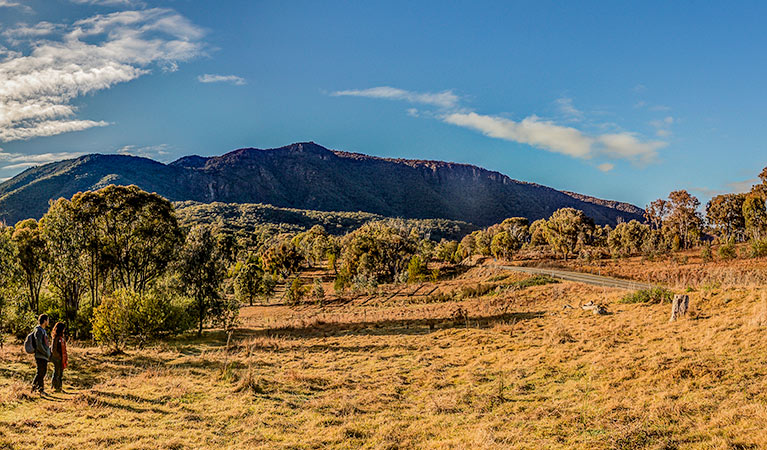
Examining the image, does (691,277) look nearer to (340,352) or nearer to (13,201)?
(340,352)

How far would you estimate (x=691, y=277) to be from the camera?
27484 millimetres

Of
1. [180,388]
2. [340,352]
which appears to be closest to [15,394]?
[180,388]

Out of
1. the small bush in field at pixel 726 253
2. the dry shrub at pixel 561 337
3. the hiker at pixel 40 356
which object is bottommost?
the dry shrub at pixel 561 337

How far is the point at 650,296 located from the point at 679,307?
4.52m

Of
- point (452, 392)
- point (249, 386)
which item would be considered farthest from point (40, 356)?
point (452, 392)

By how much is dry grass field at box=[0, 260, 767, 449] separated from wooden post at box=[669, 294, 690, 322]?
40 centimetres

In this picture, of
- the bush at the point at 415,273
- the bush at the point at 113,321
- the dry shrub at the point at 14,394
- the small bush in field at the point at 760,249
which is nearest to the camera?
the dry shrub at the point at 14,394

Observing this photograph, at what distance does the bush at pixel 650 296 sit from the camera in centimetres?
1962

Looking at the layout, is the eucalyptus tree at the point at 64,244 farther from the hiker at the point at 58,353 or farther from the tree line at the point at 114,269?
the hiker at the point at 58,353

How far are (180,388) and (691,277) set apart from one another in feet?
106

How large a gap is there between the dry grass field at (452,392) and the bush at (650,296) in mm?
970

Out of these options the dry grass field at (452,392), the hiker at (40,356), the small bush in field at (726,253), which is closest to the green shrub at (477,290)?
the dry grass field at (452,392)

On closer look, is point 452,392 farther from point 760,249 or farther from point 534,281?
point 760,249

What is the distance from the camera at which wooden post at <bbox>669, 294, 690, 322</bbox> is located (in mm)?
16161
